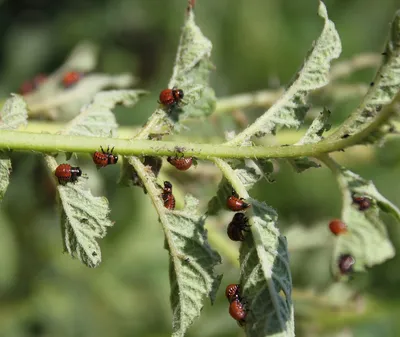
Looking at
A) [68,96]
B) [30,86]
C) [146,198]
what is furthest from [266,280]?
[146,198]

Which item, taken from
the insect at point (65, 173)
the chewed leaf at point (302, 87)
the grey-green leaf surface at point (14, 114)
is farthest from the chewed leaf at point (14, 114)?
the chewed leaf at point (302, 87)

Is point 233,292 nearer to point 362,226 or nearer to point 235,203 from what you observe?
point 235,203

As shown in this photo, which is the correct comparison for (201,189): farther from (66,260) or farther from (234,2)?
(234,2)

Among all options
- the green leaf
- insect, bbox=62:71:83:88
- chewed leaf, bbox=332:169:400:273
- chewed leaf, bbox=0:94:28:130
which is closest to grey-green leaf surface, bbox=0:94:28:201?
chewed leaf, bbox=0:94:28:130

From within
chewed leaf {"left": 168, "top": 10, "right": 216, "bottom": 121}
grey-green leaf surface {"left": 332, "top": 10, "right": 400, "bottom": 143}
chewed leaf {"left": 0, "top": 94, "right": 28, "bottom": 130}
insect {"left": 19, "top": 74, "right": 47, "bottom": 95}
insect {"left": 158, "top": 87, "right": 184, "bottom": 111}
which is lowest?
insect {"left": 19, "top": 74, "right": 47, "bottom": 95}

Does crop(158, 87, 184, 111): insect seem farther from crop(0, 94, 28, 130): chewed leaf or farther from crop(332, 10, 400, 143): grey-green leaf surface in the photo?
crop(332, 10, 400, 143): grey-green leaf surface

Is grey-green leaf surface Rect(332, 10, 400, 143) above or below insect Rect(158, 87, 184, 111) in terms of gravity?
above
